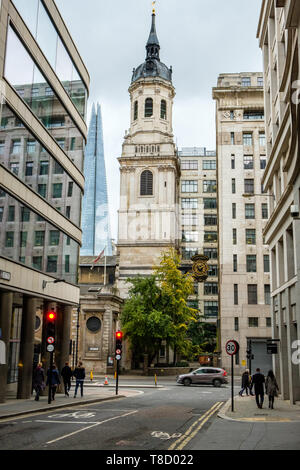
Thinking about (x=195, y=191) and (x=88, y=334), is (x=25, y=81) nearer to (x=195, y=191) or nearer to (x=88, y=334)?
(x=88, y=334)

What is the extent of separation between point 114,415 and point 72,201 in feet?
51.0

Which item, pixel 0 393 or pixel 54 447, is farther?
pixel 0 393

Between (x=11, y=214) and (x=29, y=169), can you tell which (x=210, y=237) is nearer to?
→ (x=29, y=169)

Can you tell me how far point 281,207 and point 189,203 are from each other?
68110 mm

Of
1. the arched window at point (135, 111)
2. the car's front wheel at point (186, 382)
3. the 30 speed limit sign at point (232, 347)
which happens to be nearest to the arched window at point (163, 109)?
the arched window at point (135, 111)

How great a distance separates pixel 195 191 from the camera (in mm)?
95938

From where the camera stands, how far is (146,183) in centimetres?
7362

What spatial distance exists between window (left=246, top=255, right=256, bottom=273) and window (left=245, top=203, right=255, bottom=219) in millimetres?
5279

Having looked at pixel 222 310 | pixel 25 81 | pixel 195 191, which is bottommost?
pixel 222 310

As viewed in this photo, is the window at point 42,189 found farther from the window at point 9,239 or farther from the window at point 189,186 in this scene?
the window at point 189,186

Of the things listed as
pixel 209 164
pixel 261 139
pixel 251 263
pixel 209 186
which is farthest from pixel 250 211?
pixel 209 164

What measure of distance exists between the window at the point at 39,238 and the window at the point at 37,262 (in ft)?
2.27
